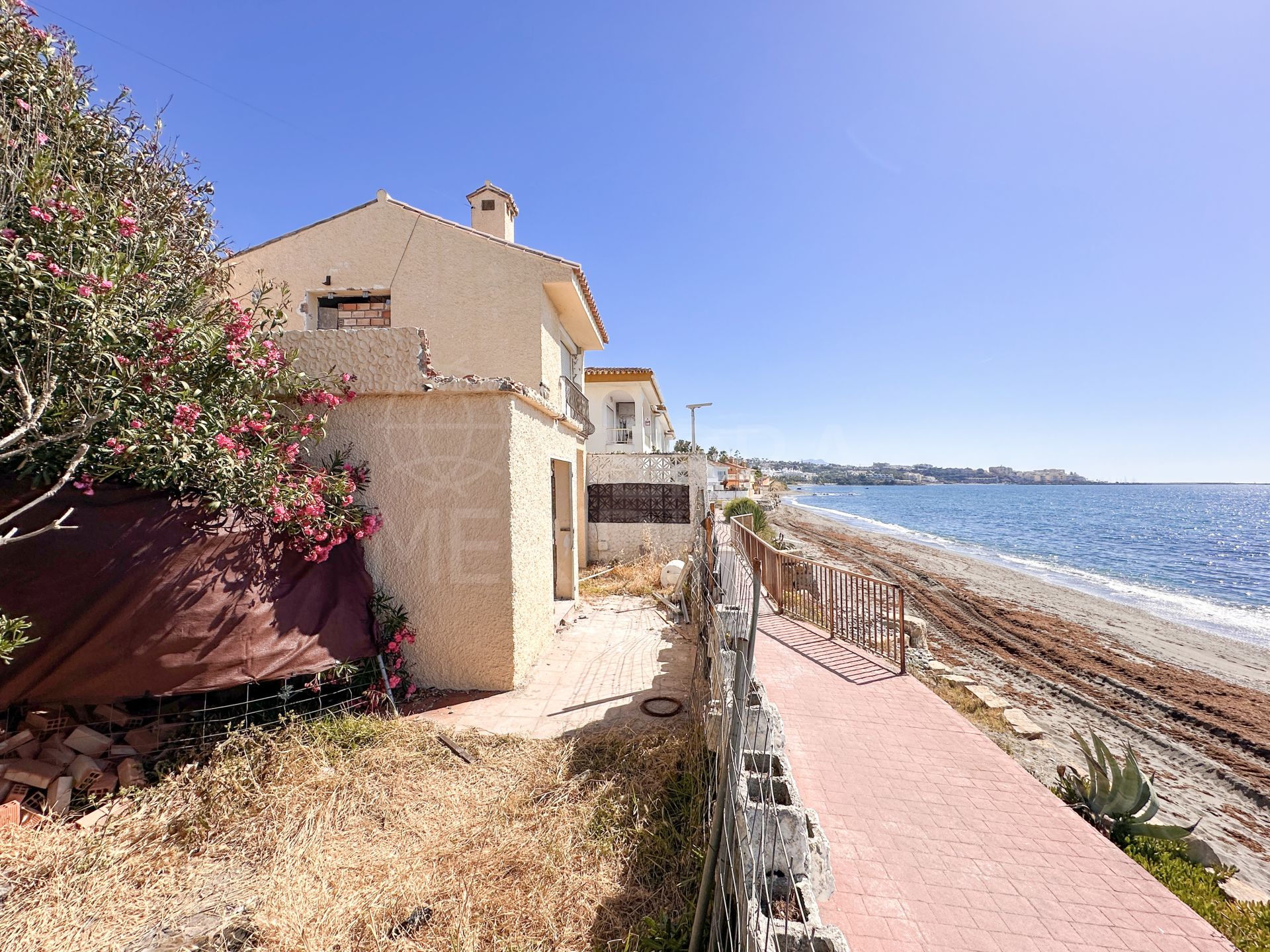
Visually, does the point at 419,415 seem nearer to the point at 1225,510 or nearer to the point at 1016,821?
the point at 1016,821

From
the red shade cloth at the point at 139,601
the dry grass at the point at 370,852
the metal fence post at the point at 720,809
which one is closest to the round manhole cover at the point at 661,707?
the dry grass at the point at 370,852

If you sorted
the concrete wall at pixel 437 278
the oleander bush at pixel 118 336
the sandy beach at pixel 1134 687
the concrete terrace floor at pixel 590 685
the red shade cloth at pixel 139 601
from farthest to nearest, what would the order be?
the concrete wall at pixel 437 278
the sandy beach at pixel 1134 687
the concrete terrace floor at pixel 590 685
the red shade cloth at pixel 139 601
the oleander bush at pixel 118 336

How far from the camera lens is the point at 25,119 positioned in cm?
323

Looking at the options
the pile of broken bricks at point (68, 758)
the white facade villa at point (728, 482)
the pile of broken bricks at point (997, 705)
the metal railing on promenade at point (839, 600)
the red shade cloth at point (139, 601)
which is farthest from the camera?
the white facade villa at point (728, 482)

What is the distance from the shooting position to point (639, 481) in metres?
13.9

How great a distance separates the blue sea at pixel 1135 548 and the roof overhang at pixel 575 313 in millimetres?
23281

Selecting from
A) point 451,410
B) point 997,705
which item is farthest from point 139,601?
point 997,705

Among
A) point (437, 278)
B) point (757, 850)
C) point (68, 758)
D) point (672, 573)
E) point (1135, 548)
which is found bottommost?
point (1135, 548)

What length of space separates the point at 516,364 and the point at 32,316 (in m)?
5.77

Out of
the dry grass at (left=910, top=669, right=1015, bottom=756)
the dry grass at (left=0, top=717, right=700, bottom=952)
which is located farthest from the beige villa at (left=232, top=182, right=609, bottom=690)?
the dry grass at (left=910, top=669, right=1015, bottom=756)

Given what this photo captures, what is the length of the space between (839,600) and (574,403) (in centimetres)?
639

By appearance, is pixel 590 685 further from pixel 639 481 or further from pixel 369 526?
pixel 639 481

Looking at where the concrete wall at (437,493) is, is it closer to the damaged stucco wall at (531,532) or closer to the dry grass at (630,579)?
the damaged stucco wall at (531,532)

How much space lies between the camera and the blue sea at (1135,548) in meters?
21.0
